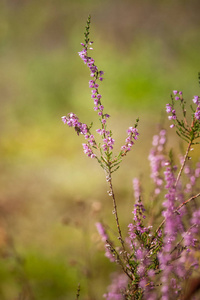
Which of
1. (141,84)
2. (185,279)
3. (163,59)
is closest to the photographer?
(185,279)

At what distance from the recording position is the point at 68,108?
32.5 feet

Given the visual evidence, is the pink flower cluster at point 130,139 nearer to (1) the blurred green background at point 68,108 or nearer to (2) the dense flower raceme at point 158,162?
(2) the dense flower raceme at point 158,162

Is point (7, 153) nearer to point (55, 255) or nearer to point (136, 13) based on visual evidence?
point (55, 255)

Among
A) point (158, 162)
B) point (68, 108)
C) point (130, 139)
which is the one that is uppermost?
point (68, 108)

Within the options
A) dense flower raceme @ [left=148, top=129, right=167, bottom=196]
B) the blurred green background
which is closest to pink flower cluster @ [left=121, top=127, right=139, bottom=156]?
dense flower raceme @ [left=148, top=129, right=167, bottom=196]

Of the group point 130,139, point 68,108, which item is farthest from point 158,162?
point 68,108

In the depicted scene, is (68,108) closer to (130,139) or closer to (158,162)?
(158,162)

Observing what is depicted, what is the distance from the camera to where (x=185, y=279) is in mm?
1777

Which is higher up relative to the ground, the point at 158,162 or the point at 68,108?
the point at 68,108

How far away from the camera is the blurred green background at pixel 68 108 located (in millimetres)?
4784

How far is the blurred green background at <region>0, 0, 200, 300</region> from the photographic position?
188 inches

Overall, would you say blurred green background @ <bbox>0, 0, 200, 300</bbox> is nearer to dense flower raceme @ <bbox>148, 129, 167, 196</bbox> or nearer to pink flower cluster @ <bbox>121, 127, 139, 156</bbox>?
dense flower raceme @ <bbox>148, 129, 167, 196</bbox>

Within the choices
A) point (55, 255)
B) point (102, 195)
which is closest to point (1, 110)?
point (102, 195)

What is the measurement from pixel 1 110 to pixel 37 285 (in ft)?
23.1
